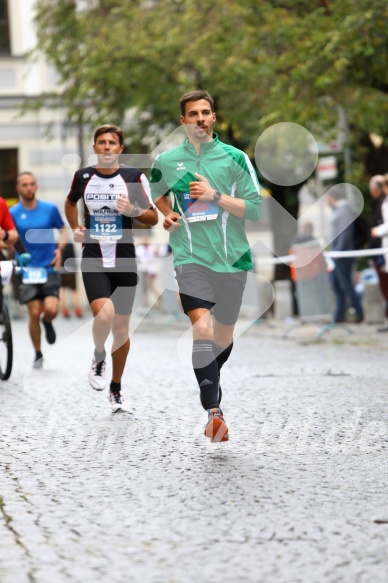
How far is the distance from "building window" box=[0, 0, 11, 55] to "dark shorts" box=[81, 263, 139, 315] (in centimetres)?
2453

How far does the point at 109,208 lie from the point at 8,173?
77.9 ft

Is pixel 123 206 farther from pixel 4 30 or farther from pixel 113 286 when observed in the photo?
pixel 4 30

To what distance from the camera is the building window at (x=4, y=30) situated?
105 ft

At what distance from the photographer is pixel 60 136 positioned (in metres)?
31.9

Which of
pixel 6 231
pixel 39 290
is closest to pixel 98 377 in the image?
pixel 6 231

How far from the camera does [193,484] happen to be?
20.1ft

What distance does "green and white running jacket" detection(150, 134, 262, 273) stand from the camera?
7.26m

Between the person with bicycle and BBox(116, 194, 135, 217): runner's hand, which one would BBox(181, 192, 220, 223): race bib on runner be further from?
the person with bicycle

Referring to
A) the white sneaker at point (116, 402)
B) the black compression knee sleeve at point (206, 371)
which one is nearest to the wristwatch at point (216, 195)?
the black compression knee sleeve at point (206, 371)

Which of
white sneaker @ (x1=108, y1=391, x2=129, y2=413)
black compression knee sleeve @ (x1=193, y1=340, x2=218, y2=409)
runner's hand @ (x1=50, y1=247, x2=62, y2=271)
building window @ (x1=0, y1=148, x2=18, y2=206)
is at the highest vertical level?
building window @ (x1=0, y1=148, x2=18, y2=206)

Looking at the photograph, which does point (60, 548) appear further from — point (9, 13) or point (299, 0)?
point (9, 13)

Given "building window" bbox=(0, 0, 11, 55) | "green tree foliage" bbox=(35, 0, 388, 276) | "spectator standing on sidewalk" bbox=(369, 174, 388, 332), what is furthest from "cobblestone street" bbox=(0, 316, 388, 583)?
"building window" bbox=(0, 0, 11, 55)

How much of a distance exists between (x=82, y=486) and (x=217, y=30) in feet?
50.3

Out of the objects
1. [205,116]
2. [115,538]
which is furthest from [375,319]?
[115,538]
